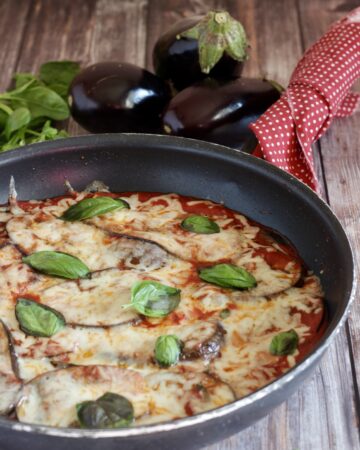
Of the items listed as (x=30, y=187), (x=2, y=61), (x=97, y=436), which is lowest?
(x=2, y=61)

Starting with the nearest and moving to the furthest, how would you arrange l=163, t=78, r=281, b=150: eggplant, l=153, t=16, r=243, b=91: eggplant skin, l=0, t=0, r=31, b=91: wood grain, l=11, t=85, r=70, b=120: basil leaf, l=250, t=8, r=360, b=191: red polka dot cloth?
l=250, t=8, r=360, b=191: red polka dot cloth → l=163, t=78, r=281, b=150: eggplant → l=153, t=16, r=243, b=91: eggplant skin → l=11, t=85, r=70, b=120: basil leaf → l=0, t=0, r=31, b=91: wood grain

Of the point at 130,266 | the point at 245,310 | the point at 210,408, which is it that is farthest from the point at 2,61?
the point at 210,408

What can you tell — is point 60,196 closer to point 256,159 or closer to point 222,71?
point 256,159

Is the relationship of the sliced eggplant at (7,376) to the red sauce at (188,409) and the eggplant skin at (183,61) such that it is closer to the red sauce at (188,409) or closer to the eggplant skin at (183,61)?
the red sauce at (188,409)

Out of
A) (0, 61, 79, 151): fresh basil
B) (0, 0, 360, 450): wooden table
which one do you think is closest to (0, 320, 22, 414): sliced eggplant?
(0, 61, 79, 151): fresh basil

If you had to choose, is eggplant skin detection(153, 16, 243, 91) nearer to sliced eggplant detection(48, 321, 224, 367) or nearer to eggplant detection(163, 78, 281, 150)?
eggplant detection(163, 78, 281, 150)
